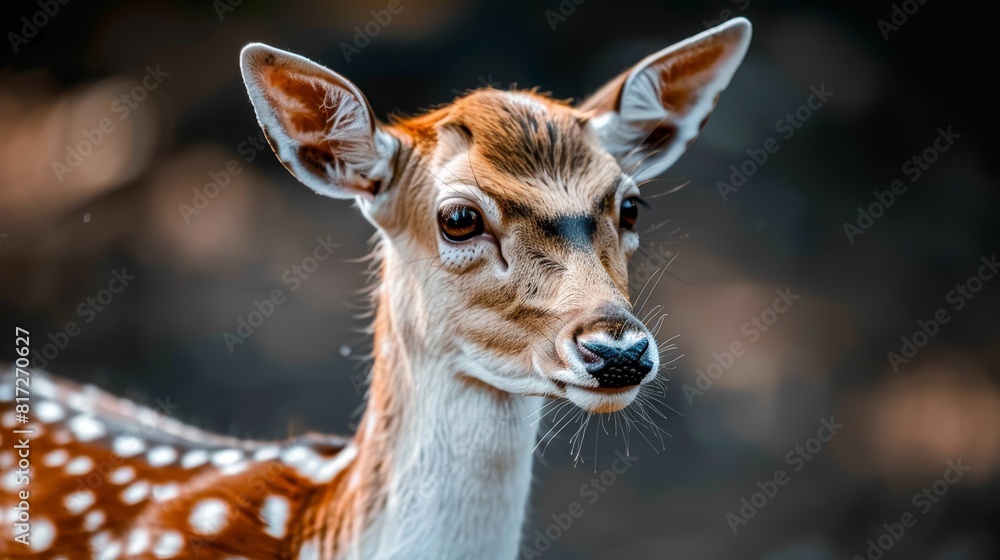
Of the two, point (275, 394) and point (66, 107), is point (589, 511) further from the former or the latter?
point (66, 107)

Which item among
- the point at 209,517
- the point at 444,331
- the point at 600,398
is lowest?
the point at 209,517

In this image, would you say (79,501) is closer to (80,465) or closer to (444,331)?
(80,465)

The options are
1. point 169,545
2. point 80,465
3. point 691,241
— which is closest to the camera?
point 169,545

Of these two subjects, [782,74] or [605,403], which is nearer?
[605,403]

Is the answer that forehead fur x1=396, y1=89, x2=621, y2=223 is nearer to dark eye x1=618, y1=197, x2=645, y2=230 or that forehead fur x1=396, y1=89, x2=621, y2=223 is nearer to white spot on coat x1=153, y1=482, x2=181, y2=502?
dark eye x1=618, y1=197, x2=645, y2=230

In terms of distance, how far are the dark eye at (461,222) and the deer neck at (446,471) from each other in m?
0.19

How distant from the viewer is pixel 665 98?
2381mm

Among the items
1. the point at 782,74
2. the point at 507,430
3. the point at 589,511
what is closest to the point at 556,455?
the point at 589,511

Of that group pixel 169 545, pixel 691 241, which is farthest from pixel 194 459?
pixel 691 241

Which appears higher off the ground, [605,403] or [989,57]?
[989,57]

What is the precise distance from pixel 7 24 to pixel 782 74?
→ 395 centimetres

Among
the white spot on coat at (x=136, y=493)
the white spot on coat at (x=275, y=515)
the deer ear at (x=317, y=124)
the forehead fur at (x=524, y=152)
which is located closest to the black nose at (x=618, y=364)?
the forehead fur at (x=524, y=152)

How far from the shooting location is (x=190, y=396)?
495 centimetres

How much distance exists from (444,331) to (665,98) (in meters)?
0.88
